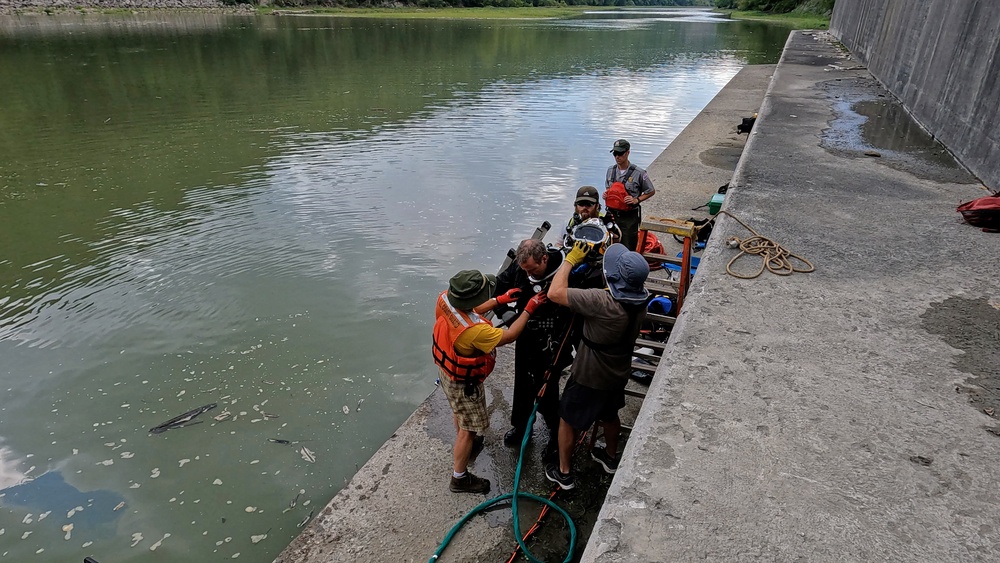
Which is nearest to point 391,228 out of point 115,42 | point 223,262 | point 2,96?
point 223,262

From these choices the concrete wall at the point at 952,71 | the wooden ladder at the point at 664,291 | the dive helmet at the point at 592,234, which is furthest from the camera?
the concrete wall at the point at 952,71

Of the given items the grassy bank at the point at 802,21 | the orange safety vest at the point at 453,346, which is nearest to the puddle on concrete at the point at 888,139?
the orange safety vest at the point at 453,346

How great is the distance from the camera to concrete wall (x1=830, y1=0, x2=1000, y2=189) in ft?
26.7

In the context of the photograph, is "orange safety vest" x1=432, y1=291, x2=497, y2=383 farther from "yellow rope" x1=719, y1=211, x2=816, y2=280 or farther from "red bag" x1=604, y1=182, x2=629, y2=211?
"red bag" x1=604, y1=182, x2=629, y2=211

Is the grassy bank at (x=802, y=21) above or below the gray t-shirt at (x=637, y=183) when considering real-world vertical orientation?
above

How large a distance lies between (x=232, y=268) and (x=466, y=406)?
569cm

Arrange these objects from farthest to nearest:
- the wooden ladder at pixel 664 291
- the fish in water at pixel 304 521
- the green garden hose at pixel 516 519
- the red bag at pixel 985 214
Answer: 1. the red bag at pixel 985 214
2. the wooden ladder at pixel 664 291
3. the fish in water at pixel 304 521
4. the green garden hose at pixel 516 519

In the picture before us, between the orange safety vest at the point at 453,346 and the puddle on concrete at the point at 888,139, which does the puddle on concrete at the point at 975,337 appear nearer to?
the orange safety vest at the point at 453,346

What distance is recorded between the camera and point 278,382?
19.0ft

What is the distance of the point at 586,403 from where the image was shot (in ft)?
12.2

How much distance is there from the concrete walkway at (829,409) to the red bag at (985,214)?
0.11m

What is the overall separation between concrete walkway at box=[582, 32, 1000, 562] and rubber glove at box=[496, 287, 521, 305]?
1046 mm

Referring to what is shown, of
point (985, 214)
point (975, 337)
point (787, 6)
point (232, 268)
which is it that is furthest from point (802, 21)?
point (975, 337)

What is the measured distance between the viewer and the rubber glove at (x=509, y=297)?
12.7ft
